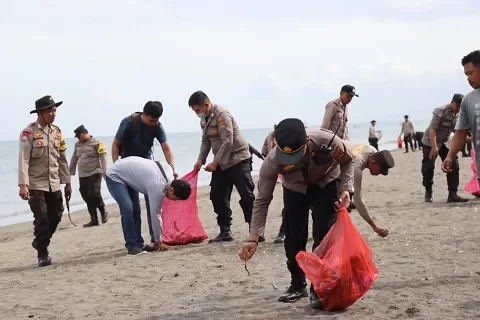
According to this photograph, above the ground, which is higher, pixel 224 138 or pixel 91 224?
pixel 224 138

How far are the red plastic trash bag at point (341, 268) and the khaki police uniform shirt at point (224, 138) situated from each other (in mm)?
3366

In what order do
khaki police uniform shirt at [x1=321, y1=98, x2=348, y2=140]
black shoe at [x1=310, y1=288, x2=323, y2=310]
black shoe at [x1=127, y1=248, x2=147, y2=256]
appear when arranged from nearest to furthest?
black shoe at [x1=310, y1=288, x2=323, y2=310] → black shoe at [x1=127, y1=248, x2=147, y2=256] → khaki police uniform shirt at [x1=321, y1=98, x2=348, y2=140]

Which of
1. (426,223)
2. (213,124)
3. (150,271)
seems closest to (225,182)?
(213,124)

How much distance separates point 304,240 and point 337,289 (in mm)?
562

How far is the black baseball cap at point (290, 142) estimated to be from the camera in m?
4.37

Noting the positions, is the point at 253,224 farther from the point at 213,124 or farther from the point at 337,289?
the point at 213,124

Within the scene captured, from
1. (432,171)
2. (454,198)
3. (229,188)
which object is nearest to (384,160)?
(229,188)

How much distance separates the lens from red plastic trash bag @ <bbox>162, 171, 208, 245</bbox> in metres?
8.32

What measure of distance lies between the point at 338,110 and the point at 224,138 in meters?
1.71

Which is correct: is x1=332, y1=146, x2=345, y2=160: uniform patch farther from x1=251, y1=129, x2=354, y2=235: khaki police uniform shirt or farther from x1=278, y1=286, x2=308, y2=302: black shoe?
x1=278, y1=286, x2=308, y2=302: black shoe

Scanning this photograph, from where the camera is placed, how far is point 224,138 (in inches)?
320

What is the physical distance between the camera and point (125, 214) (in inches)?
311

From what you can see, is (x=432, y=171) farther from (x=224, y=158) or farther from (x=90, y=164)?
(x=90, y=164)

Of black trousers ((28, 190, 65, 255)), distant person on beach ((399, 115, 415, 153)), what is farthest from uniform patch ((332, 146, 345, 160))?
distant person on beach ((399, 115, 415, 153))
